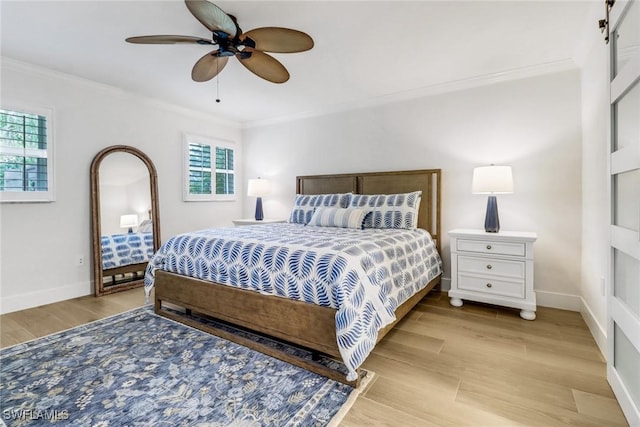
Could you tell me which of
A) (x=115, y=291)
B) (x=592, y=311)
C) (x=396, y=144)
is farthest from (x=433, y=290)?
(x=115, y=291)

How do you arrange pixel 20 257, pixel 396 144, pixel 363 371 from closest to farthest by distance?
pixel 363 371, pixel 20 257, pixel 396 144

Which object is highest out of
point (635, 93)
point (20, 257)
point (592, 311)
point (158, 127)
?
point (158, 127)

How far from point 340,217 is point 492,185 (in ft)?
5.01

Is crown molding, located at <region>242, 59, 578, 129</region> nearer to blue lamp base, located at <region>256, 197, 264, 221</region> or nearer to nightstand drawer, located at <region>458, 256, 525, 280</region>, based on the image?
blue lamp base, located at <region>256, 197, 264, 221</region>

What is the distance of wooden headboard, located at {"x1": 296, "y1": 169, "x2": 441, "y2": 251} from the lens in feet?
11.5

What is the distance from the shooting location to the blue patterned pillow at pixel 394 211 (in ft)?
10.5

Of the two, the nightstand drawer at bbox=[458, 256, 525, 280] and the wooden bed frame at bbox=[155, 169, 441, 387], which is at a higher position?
the nightstand drawer at bbox=[458, 256, 525, 280]

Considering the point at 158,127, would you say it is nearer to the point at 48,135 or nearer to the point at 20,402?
the point at 48,135

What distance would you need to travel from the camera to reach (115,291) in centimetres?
348

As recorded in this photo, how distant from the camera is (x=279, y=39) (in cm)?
200

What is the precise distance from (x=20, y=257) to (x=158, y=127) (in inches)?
83.4

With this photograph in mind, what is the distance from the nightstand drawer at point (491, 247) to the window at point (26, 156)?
4.26 metres

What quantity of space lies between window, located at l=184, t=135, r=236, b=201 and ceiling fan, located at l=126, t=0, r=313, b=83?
215cm
